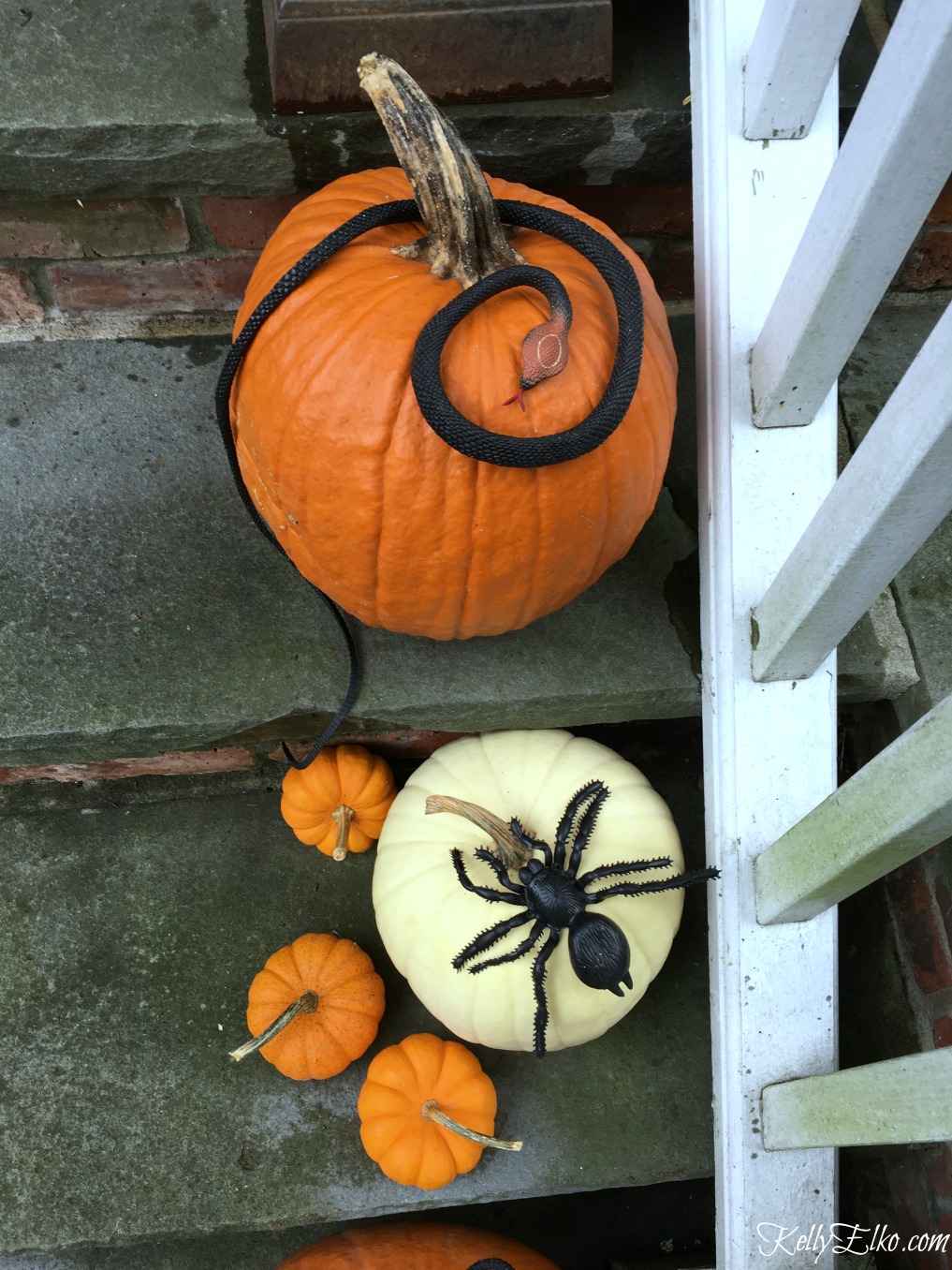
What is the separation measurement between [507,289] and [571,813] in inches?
22.8

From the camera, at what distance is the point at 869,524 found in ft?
2.41

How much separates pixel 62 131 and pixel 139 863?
0.96 m

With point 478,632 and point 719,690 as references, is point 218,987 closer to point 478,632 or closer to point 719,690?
point 478,632

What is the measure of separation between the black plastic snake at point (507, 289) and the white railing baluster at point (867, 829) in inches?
14.0

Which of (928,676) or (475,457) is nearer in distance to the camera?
(475,457)

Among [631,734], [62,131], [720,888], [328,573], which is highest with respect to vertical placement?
[62,131]

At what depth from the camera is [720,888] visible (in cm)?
105

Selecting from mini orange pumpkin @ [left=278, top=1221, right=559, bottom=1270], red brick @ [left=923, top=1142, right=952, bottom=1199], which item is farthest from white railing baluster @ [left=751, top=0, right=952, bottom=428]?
mini orange pumpkin @ [left=278, top=1221, right=559, bottom=1270]

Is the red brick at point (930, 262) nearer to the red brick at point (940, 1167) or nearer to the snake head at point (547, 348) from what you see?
the snake head at point (547, 348)

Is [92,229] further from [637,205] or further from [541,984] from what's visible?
[541,984]

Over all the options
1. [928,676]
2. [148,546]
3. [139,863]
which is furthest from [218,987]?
[928,676]

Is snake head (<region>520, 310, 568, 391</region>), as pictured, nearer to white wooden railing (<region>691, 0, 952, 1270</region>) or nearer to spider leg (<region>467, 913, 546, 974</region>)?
white wooden railing (<region>691, 0, 952, 1270</region>)

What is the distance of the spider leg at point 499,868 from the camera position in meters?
1.03

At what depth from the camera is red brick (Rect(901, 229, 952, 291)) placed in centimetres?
125
